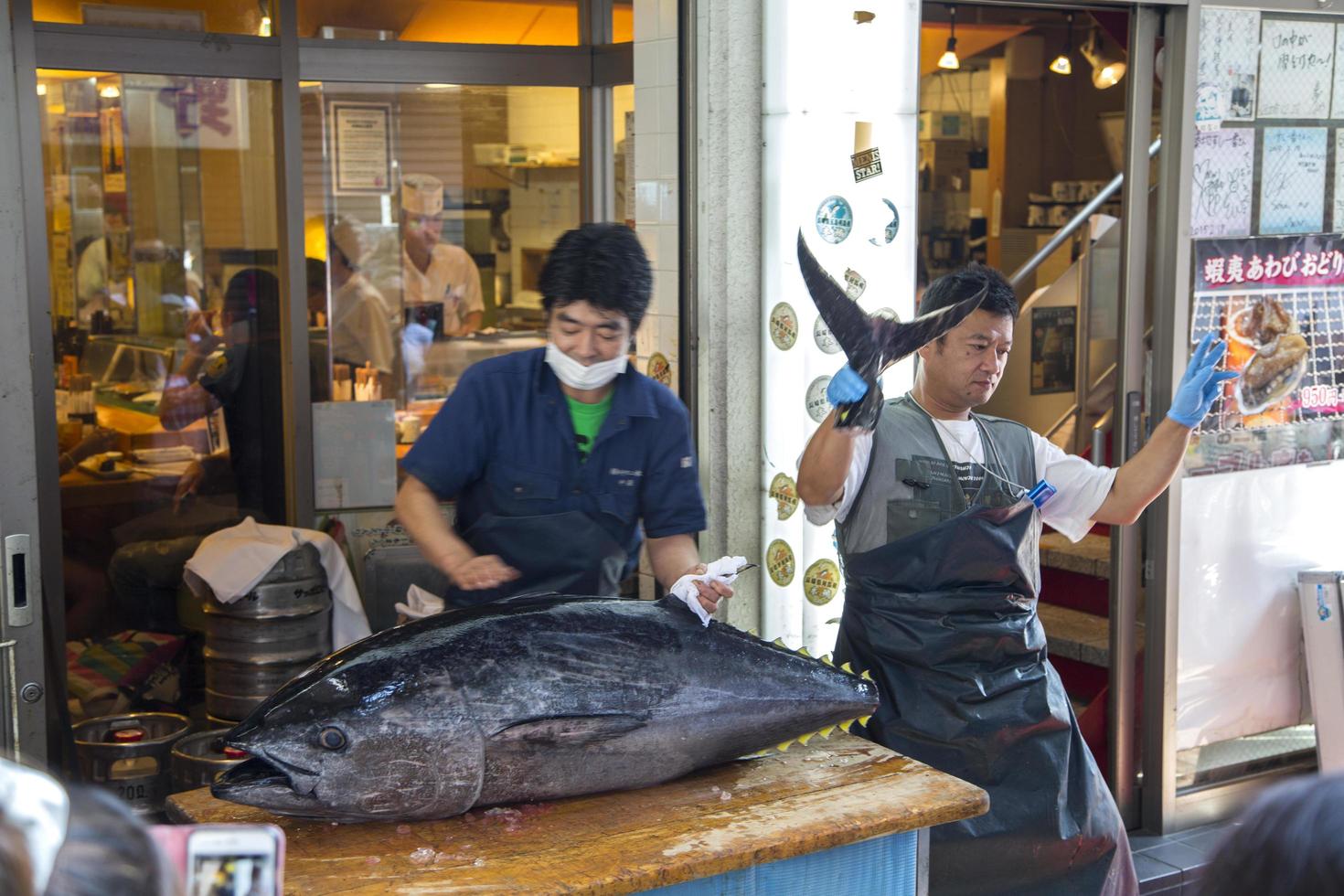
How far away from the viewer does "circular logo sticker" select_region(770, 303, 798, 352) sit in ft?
13.9

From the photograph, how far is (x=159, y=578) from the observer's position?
5.96 m

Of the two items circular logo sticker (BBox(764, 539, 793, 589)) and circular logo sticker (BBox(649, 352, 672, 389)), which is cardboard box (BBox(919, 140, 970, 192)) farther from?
circular logo sticker (BBox(764, 539, 793, 589))

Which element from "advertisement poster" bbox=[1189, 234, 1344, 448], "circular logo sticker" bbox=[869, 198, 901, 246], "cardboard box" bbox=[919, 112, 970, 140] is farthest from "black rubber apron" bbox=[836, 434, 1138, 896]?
"cardboard box" bbox=[919, 112, 970, 140]

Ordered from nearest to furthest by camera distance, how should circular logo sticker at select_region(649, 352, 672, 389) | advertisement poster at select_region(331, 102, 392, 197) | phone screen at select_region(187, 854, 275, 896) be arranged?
phone screen at select_region(187, 854, 275, 896), circular logo sticker at select_region(649, 352, 672, 389), advertisement poster at select_region(331, 102, 392, 197)

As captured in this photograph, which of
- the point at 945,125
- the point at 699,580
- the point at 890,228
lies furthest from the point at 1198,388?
the point at 945,125

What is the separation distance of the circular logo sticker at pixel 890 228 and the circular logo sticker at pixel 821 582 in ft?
3.24

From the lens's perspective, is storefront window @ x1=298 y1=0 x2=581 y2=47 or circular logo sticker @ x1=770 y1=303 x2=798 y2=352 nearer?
circular logo sticker @ x1=770 y1=303 x2=798 y2=352

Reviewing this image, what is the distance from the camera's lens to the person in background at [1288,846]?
1.03 m

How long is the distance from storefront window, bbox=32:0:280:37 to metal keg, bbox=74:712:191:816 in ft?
8.94

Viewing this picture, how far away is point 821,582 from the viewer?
4.33 m

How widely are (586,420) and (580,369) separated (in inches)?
5.5

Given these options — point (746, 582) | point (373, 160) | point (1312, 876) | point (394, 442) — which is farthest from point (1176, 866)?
point (373, 160)

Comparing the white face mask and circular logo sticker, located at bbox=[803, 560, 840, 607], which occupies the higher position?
the white face mask

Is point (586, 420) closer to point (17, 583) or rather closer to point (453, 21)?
point (17, 583)
